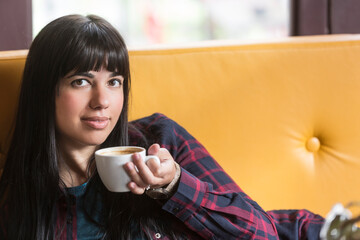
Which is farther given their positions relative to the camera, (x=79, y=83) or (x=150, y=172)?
(x=79, y=83)

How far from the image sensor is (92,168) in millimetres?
1054

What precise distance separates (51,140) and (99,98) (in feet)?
0.54

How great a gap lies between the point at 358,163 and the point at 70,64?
2.36 feet

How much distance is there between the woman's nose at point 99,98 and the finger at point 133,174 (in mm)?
198

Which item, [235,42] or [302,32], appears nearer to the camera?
[235,42]

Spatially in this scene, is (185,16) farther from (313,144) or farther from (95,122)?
(95,122)

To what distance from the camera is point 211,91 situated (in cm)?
116

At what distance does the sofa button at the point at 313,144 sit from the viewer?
115cm

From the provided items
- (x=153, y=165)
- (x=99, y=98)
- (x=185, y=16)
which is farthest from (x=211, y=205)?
(x=185, y=16)

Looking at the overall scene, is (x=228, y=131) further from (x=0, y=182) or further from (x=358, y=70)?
(x=0, y=182)

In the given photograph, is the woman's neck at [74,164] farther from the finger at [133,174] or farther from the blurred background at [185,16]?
the blurred background at [185,16]

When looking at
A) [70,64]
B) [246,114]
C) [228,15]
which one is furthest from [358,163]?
[228,15]

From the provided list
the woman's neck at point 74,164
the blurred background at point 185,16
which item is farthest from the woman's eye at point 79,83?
the blurred background at point 185,16

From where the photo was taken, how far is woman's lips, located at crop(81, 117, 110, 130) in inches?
36.4
